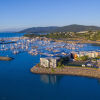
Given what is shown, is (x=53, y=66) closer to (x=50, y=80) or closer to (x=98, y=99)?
(x=50, y=80)

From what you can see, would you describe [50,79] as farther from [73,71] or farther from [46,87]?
[73,71]

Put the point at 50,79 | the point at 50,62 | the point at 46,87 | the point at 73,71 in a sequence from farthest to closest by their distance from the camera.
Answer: the point at 50,62, the point at 73,71, the point at 50,79, the point at 46,87

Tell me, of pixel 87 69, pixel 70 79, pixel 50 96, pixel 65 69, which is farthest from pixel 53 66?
pixel 50 96

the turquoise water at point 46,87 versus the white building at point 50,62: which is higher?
the white building at point 50,62

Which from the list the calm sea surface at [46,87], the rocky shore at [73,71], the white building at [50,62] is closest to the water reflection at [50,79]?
the calm sea surface at [46,87]

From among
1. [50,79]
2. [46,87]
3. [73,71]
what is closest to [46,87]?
[46,87]

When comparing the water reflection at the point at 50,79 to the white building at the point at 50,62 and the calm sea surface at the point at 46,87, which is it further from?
the white building at the point at 50,62

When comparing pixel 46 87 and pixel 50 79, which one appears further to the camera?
pixel 50 79

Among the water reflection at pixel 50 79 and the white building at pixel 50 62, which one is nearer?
the water reflection at pixel 50 79
